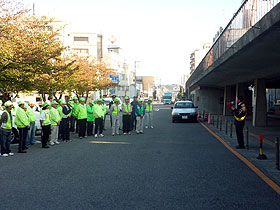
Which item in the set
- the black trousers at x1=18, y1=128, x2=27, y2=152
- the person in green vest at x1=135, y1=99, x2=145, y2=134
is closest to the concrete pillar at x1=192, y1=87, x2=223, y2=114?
the person in green vest at x1=135, y1=99, x2=145, y2=134

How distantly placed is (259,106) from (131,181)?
17204 millimetres

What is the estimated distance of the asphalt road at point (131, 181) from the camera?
5.29 meters

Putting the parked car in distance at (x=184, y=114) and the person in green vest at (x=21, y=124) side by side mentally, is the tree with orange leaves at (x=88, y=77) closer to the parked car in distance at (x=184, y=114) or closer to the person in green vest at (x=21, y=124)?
the parked car in distance at (x=184, y=114)

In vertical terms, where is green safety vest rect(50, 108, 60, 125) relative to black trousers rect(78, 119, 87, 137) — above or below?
above

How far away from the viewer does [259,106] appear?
2203 centimetres

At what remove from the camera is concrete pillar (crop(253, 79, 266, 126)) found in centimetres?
2195

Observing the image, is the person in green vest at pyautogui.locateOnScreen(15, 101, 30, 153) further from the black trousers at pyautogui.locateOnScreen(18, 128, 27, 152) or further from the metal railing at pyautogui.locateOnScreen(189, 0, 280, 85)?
the metal railing at pyautogui.locateOnScreen(189, 0, 280, 85)

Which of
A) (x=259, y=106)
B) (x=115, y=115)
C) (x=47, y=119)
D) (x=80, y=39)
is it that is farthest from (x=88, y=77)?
(x=80, y=39)

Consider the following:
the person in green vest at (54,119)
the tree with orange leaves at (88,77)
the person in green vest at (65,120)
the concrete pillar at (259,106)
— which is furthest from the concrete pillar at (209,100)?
the person in green vest at (54,119)

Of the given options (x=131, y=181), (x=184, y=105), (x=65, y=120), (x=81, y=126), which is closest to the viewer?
(x=131, y=181)

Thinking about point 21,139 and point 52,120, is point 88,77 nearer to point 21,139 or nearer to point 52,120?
point 52,120

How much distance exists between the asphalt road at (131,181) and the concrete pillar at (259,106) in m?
12.3

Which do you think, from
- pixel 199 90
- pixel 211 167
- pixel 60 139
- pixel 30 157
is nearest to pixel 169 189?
pixel 211 167

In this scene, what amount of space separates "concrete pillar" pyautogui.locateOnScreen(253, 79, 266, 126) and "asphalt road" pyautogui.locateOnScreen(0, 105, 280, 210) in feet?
40.2
